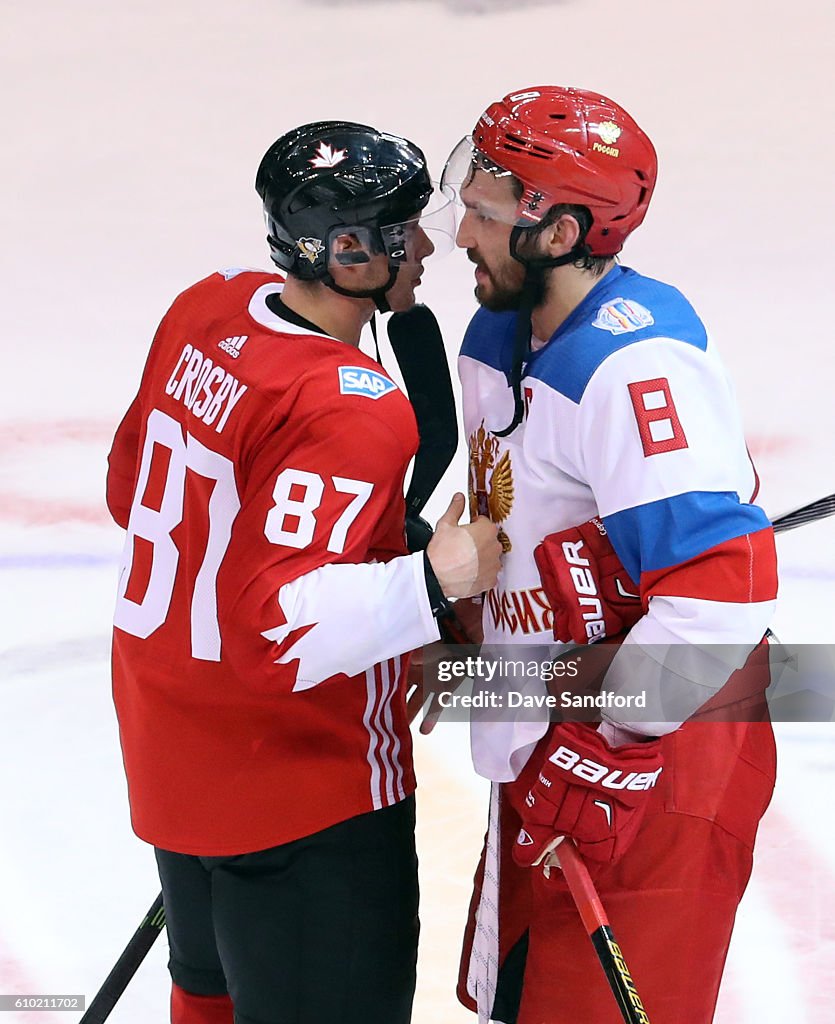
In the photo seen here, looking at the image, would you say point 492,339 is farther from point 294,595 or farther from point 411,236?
point 294,595

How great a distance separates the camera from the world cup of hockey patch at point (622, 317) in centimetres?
158

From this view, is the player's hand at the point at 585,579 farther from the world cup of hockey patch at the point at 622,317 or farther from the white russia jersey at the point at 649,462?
the world cup of hockey patch at the point at 622,317

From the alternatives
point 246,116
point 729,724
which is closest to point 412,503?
point 729,724

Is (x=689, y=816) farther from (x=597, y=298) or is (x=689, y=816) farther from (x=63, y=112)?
(x=63, y=112)

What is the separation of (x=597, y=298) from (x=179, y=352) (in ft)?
1.72

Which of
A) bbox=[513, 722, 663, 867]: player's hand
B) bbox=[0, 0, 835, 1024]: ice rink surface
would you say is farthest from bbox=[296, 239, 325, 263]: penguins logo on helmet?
bbox=[0, 0, 835, 1024]: ice rink surface

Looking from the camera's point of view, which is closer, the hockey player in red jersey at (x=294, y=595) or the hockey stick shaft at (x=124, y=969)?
the hockey player in red jersey at (x=294, y=595)

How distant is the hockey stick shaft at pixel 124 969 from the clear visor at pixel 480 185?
1109 millimetres

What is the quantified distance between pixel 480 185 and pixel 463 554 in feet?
1.54

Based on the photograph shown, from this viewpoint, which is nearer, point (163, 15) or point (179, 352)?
point (179, 352)

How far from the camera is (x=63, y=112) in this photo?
205 inches

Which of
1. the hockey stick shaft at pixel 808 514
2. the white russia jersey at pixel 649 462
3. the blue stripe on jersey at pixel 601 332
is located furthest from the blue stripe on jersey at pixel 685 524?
the hockey stick shaft at pixel 808 514

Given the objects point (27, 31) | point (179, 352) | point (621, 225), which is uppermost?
point (27, 31)

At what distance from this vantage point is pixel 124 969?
2.02 m
